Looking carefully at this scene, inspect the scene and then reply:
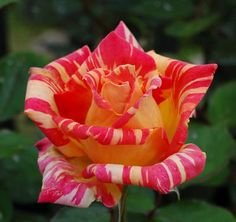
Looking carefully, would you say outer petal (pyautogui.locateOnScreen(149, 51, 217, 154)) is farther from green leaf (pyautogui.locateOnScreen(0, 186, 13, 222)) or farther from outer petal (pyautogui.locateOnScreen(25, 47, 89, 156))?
green leaf (pyautogui.locateOnScreen(0, 186, 13, 222))

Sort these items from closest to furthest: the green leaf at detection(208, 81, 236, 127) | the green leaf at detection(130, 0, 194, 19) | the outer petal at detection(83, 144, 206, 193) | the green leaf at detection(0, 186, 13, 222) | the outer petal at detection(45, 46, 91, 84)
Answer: the outer petal at detection(83, 144, 206, 193) < the outer petal at detection(45, 46, 91, 84) < the green leaf at detection(0, 186, 13, 222) < the green leaf at detection(208, 81, 236, 127) < the green leaf at detection(130, 0, 194, 19)

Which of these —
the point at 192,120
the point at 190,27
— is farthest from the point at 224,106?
the point at 190,27

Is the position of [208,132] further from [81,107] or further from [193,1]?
[193,1]

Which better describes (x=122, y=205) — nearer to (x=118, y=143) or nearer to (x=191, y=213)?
(x=118, y=143)

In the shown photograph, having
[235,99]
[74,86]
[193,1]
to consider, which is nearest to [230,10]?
[193,1]

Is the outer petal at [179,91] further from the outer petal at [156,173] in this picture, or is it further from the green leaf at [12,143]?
the green leaf at [12,143]

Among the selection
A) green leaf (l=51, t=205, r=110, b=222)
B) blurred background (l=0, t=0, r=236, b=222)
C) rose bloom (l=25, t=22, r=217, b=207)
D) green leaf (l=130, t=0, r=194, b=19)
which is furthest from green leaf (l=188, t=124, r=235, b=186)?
green leaf (l=130, t=0, r=194, b=19)

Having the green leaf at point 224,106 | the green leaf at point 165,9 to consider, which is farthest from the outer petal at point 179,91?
the green leaf at point 165,9
